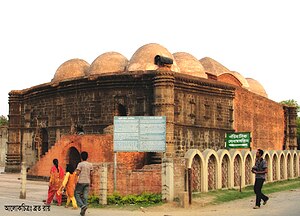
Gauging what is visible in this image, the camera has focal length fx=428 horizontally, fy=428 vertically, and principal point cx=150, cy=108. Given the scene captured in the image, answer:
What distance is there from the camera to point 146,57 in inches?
901

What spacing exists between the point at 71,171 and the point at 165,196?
7.93 ft

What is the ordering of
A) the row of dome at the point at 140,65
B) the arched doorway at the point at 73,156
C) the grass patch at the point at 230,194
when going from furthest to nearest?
the row of dome at the point at 140,65
the arched doorway at the point at 73,156
the grass patch at the point at 230,194

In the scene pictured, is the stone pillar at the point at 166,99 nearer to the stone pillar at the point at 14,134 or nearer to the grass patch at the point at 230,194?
the grass patch at the point at 230,194

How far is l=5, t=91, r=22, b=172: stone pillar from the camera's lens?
25844mm

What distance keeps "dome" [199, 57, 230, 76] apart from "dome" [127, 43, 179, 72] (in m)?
5.58

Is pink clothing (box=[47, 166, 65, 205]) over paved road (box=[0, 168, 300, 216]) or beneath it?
over

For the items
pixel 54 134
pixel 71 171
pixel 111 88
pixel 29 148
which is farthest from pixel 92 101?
pixel 71 171

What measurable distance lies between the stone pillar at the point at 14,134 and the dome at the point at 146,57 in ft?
26.0

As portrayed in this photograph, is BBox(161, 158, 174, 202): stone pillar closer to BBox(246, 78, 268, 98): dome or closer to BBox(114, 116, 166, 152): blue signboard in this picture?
BBox(114, 116, 166, 152): blue signboard

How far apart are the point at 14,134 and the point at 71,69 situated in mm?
5257

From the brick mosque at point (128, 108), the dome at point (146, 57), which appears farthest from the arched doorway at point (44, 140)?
the dome at point (146, 57)

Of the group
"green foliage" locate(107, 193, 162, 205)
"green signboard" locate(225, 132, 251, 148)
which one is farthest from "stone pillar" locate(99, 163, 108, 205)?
"green signboard" locate(225, 132, 251, 148)

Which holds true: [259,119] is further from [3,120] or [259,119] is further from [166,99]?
[3,120]

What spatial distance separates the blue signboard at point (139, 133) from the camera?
11.8 m
